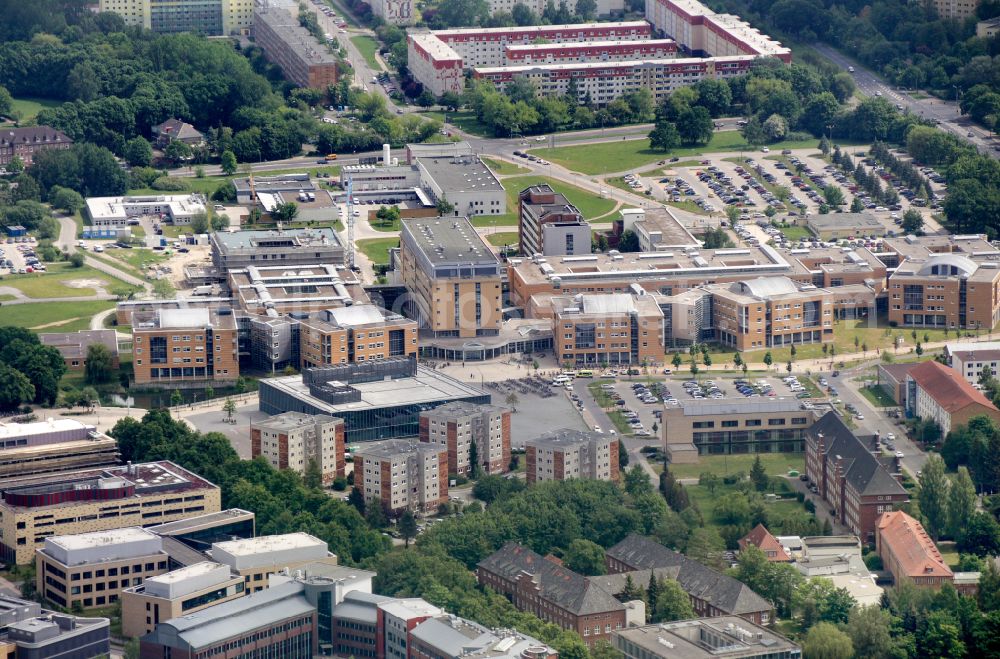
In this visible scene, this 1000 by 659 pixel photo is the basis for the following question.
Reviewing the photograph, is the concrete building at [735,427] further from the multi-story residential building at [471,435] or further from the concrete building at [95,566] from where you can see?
the concrete building at [95,566]

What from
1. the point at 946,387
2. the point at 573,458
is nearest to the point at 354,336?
the point at 573,458

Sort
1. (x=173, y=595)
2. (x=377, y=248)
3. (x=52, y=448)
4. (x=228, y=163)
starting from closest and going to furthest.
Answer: (x=173, y=595)
(x=52, y=448)
(x=377, y=248)
(x=228, y=163)

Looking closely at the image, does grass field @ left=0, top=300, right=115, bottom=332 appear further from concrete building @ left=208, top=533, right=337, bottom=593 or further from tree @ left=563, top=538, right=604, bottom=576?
tree @ left=563, top=538, right=604, bottom=576

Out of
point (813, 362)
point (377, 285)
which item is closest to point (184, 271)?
point (377, 285)

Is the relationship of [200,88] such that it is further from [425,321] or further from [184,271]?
[425,321]

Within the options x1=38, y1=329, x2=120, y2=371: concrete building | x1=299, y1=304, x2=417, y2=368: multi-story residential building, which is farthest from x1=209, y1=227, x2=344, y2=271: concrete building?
x1=299, y1=304, x2=417, y2=368: multi-story residential building

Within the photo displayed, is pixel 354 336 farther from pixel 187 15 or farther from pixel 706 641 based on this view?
pixel 187 15
